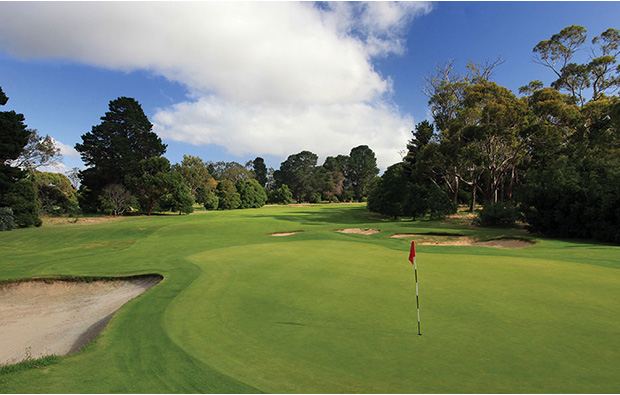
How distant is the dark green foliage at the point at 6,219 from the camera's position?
27680mm

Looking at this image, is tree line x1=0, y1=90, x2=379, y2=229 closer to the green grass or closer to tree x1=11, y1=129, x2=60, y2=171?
tree x1=11, y1=129, x2=60, y2=171

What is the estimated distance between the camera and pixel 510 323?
219 inches

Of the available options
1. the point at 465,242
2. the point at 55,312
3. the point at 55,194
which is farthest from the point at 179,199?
the point at 465,242

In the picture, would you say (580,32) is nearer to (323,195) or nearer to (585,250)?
(585,250)

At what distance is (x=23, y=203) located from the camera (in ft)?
98.6

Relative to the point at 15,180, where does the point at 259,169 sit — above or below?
above

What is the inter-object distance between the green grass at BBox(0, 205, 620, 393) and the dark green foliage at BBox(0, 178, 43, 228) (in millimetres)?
25673

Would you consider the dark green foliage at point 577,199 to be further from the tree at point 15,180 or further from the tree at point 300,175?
the tree at point 300,175

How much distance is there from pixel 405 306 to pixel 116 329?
5985mm

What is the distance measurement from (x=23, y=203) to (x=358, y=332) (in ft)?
127

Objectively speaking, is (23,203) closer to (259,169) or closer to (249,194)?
(249,194)

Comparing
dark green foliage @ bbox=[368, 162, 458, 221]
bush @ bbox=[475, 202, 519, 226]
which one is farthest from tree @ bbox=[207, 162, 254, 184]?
bush @ bbox=[475, 202, 519, 226]

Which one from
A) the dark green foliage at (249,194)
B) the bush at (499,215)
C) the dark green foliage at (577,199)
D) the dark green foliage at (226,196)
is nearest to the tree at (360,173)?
the dark green foliage at (249,194)

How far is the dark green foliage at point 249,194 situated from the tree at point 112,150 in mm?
19635
